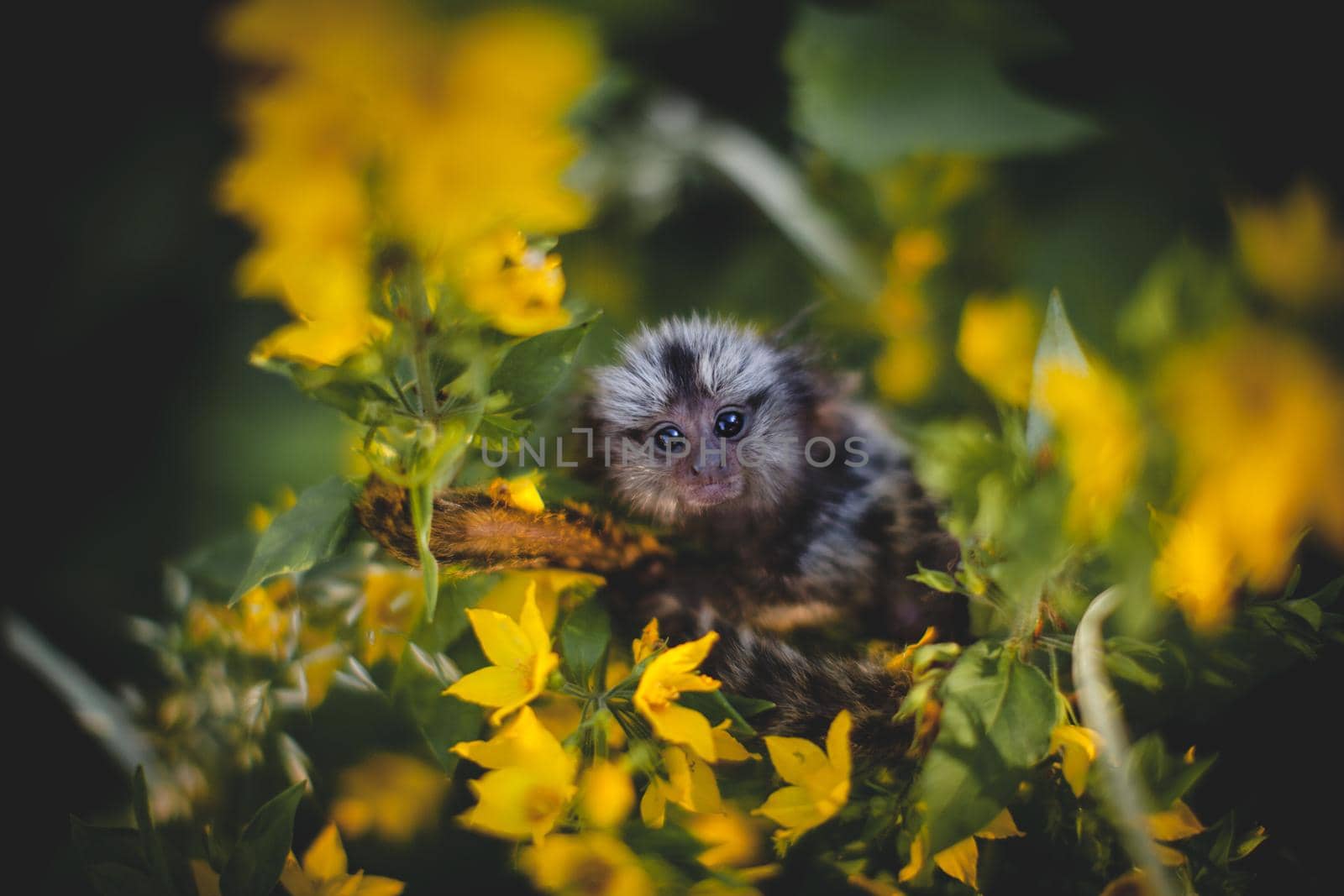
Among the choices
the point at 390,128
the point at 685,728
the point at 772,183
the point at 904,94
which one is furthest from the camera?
the point at 772,183

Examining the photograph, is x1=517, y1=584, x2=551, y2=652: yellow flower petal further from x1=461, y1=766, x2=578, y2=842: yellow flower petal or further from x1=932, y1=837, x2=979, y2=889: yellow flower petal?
x1=932, y1=837, x2=979, y2=889: yellow flower petal

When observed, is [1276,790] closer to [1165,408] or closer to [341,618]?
[1165,408]

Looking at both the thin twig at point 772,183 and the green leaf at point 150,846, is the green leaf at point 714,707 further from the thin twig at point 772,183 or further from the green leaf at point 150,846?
the thin twig at point 772,183

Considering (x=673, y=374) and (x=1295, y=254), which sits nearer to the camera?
(x=1295, y=254)

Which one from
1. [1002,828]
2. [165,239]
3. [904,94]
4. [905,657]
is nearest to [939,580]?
[905,657]

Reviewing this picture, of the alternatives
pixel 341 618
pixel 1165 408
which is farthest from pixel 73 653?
pixel 1165 408

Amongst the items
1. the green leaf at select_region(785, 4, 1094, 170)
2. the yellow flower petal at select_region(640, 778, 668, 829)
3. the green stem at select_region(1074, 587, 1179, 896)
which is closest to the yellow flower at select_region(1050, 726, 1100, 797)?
the green stem at select_region(1074, 587, 1179, 896)

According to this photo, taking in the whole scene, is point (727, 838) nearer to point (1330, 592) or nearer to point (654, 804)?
point (654, 804)
